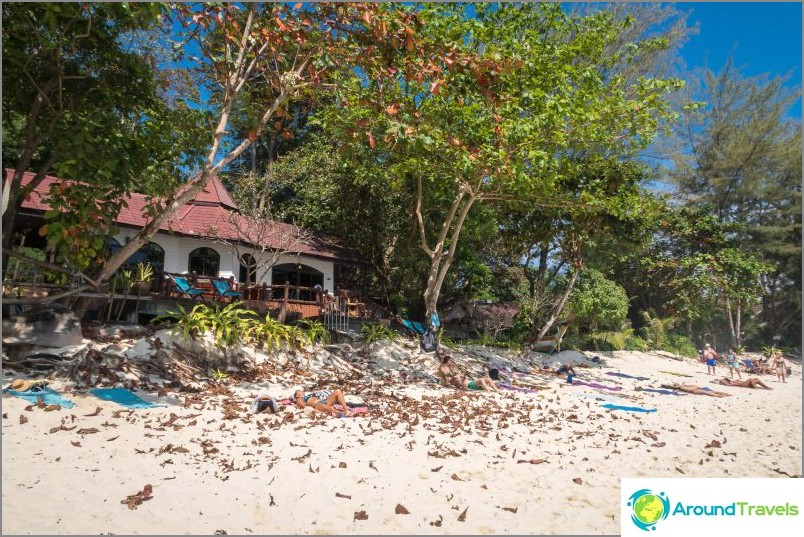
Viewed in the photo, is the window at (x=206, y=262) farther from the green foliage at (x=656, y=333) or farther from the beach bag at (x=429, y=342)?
the green foliage at (x=656, y=333)

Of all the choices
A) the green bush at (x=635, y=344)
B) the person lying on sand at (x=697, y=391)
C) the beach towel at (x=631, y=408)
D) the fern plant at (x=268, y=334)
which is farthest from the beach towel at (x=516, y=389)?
the green bush at (x=635, y=344)

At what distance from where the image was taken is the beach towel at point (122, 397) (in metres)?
7.35

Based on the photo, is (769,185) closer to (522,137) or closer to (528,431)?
(522,137)

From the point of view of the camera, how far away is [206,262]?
17.9m

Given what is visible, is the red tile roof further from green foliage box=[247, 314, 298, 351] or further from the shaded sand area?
the shaded sand area

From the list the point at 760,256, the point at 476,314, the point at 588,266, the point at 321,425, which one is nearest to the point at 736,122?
the point at 760,256

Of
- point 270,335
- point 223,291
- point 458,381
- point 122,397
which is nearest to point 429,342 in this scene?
point 458,381

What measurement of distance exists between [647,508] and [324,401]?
528 cm

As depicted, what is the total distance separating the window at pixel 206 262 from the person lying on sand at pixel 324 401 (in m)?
10.7

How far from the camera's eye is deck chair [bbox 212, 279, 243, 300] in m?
14.4

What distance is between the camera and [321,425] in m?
7.38

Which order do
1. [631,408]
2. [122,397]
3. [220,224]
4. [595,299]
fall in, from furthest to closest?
[595,299] → [220,224] → [631,408] → [122,397]

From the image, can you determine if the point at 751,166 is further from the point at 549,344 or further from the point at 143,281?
the point at 143,281

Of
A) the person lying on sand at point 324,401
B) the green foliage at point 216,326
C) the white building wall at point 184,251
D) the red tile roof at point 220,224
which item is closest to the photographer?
the person lying on sand at point 324,401
